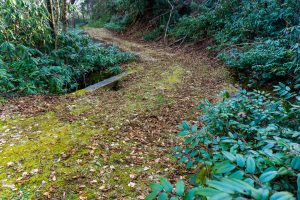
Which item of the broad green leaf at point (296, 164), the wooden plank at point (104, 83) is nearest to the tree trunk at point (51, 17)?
→ the wooden plank at point (104, 83)

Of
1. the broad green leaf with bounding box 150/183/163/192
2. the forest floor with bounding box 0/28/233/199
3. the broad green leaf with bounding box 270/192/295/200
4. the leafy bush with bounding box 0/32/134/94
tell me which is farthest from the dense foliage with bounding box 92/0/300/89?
the leafy bush with bounding box 0/32/134/94

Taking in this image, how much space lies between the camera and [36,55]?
690 cm

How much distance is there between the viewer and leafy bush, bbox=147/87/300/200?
764 mm

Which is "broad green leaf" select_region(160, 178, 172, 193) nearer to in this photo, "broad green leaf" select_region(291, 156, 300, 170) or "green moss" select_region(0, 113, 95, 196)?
"broad green leaf" select_region(291, 156, 300, 170)

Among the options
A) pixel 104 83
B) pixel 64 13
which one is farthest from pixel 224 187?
pixel 64 13

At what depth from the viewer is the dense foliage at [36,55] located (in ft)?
18.2

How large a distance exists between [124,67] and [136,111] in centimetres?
396

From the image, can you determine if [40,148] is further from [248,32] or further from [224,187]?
[248,32]

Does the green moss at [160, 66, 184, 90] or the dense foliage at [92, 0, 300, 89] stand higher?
the dense foliage at [92, 0, 300, 89]

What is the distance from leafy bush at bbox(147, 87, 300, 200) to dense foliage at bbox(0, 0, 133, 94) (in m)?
5.02

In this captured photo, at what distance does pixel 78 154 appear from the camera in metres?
3.26

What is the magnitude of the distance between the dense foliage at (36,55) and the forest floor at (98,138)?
2.23 ft

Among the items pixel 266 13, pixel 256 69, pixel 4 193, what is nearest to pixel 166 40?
pixel 266 13

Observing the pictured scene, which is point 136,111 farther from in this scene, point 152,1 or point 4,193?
point 152,1
